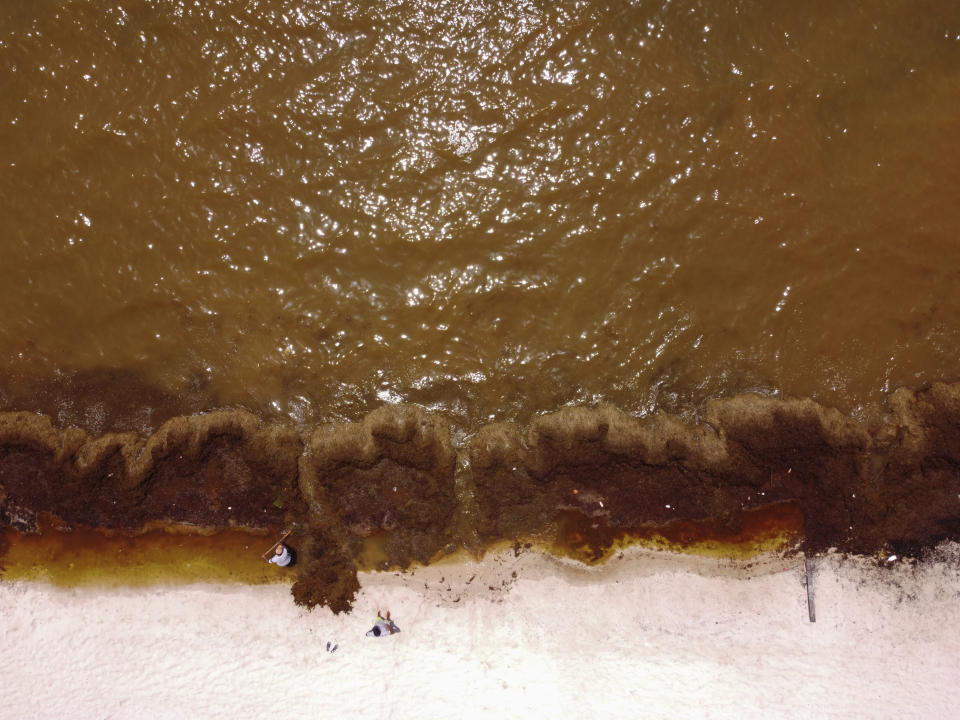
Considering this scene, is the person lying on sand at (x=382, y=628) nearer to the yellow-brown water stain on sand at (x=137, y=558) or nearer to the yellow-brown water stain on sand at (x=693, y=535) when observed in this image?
the yellow-brown water stain on sand at (x=137, y=558)

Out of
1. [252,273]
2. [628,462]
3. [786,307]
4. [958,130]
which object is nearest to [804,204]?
[786,307]

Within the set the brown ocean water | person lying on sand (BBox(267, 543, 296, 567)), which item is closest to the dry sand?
person lying on sand (BBox(267, 543, 296, 567))

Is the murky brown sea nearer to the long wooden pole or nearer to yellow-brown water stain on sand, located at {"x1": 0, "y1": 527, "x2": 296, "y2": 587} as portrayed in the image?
yellow-brown water stain on sand, located at {"x1": 0, "y1": 527, "x2": 296, "y2": 587}

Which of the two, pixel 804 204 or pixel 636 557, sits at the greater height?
pixel 804 204

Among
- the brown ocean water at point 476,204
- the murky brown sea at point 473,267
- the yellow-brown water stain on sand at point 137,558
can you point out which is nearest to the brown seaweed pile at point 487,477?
the murky brown sea at point 473,267

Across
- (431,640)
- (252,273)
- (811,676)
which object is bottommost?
(811,676)

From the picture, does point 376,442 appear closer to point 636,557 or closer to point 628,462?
point 628,462
